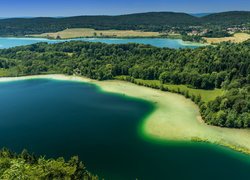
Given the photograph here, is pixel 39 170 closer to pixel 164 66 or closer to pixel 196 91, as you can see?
pixel 196 91

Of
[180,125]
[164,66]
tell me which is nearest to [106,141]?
[180,125]

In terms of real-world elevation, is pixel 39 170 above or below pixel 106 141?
above

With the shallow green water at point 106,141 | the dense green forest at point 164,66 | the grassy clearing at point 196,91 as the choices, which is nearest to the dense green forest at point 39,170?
the shallow green water at point 106,141

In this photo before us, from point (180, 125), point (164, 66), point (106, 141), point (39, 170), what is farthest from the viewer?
point (164, 66)

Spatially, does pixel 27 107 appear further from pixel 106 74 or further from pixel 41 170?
pixel 41 170

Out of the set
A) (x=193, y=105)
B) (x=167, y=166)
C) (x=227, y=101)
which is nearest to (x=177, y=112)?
(x=193, y=105)

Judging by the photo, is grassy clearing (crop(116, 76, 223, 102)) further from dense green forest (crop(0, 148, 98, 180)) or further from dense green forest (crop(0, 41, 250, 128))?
dense green forest (crop(0, 148, 98, 180))
